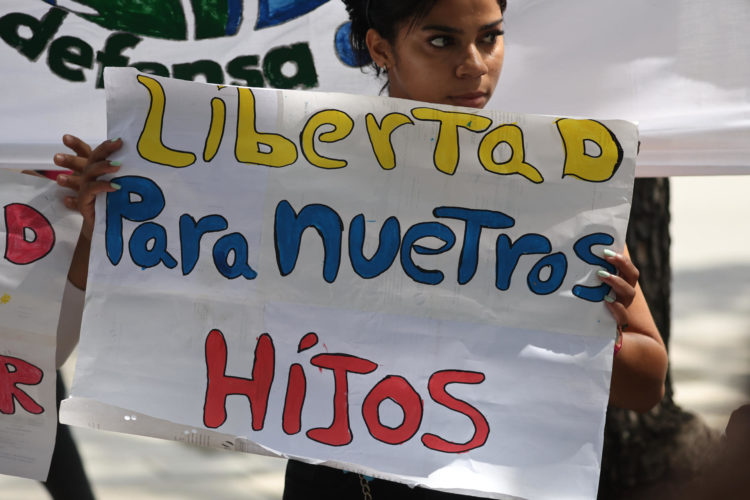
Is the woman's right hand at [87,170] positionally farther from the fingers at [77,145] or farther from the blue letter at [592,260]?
the blue letter at [592,260]

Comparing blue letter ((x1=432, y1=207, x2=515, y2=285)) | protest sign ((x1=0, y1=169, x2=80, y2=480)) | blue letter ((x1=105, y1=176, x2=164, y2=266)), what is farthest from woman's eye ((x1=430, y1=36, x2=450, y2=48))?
protest sign ((x1=0, y1=169, x2=80, y2=480))

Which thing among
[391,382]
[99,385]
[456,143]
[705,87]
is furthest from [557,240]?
[99,385]

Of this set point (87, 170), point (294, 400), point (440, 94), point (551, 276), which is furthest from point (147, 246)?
point (551, 276)

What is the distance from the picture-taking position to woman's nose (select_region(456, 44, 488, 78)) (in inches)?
79.0

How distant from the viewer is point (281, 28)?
8.18 feet

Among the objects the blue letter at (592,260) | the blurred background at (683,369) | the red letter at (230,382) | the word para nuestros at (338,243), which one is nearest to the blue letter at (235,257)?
the word para nuestros at (338,243)

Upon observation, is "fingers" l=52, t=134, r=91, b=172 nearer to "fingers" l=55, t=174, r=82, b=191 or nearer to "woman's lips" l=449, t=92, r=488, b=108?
"fingers" l=55, t=174, r=82, b=191

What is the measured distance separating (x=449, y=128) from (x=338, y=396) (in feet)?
1.72

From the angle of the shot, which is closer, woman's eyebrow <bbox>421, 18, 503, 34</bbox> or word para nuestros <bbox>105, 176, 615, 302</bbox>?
word para nuestros <bbox>105, 176, 615, 302</bbox>

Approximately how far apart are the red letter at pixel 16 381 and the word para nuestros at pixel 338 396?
→ 458mm

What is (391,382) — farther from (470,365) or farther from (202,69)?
(202,69)

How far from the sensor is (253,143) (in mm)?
1999

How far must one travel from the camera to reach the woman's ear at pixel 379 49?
212 centimetres

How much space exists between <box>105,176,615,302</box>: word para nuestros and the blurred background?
766mm
